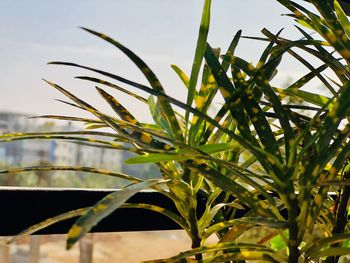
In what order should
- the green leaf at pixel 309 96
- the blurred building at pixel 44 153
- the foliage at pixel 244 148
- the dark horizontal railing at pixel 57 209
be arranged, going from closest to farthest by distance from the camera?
1. the foliage at pixel 244 148
2. the green leaf at pixel 309 96
3. the dark horizontal railing at pixel 57 209
4. the blurred building at pixel 44 153

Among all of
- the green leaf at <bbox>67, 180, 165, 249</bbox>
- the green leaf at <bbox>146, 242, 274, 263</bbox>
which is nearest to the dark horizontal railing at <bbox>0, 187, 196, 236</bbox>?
the green leaf at <bbox>146, 242, 274, 263</bbox>

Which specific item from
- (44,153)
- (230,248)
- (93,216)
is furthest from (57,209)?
(44,153)

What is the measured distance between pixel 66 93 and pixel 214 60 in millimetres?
151

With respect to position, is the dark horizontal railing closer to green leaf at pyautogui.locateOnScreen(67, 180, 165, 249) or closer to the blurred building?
green leaf at pyautogui.locateOnScreen(67, 180, 165, 249)

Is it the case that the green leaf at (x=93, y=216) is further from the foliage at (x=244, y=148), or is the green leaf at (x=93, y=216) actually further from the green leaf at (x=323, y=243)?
the green leaf at (x=323, y=243)

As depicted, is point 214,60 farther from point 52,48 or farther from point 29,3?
point 52,48

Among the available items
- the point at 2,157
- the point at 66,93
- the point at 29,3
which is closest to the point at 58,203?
the point at 66,93

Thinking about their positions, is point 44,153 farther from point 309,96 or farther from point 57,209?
point 309,96

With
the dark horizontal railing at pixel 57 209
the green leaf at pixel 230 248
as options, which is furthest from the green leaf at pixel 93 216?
the dark horizontal railing at pixel 57 209

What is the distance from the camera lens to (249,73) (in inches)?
21.5

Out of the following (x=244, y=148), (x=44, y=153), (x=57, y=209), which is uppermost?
(x=244, y=148)

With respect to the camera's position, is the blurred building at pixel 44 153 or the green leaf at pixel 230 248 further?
the blurred building at pixel 44 153

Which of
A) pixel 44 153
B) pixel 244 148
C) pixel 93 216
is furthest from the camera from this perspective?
pixel 44 153

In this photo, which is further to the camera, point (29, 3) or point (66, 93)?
point (29, 3)
